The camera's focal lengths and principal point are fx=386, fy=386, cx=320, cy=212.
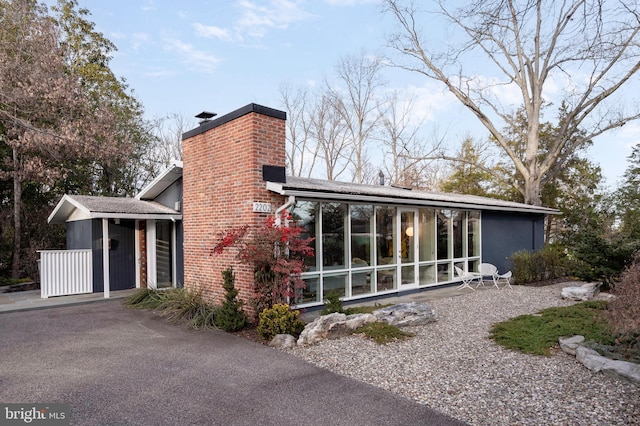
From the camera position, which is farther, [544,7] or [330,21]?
[330,21]

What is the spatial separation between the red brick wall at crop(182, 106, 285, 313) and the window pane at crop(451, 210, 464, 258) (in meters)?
5.99

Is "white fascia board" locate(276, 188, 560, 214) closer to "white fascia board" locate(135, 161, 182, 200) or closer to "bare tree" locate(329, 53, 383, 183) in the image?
"white fascia board" locate(135, 161, 182, 200)

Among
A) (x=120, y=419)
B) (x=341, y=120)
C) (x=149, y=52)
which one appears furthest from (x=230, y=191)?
(x=341, y=120)

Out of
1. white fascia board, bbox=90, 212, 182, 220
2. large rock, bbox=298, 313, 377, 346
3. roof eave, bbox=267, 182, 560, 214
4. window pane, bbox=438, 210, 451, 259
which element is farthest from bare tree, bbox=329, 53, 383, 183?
large rock, bbox=298, 313, 377, 346

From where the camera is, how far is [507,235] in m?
13.0

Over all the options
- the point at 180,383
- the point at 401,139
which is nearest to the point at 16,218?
the point at 180,383

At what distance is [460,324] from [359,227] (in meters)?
2.94

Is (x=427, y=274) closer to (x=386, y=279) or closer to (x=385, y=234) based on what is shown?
(x=386, y=279)

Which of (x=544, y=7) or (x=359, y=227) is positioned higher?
(x=544, y=7)

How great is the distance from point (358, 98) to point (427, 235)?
647 inches

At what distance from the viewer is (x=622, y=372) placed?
417cm

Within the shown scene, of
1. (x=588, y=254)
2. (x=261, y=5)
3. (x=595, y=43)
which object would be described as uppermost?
(x=261, y=5)

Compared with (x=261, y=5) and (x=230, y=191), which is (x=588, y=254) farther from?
(x=261, y=5)

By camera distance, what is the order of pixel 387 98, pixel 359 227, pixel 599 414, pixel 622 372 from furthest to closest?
pixel 387 98, pixel 359 227, pixel 622 372, pixel 599 414
